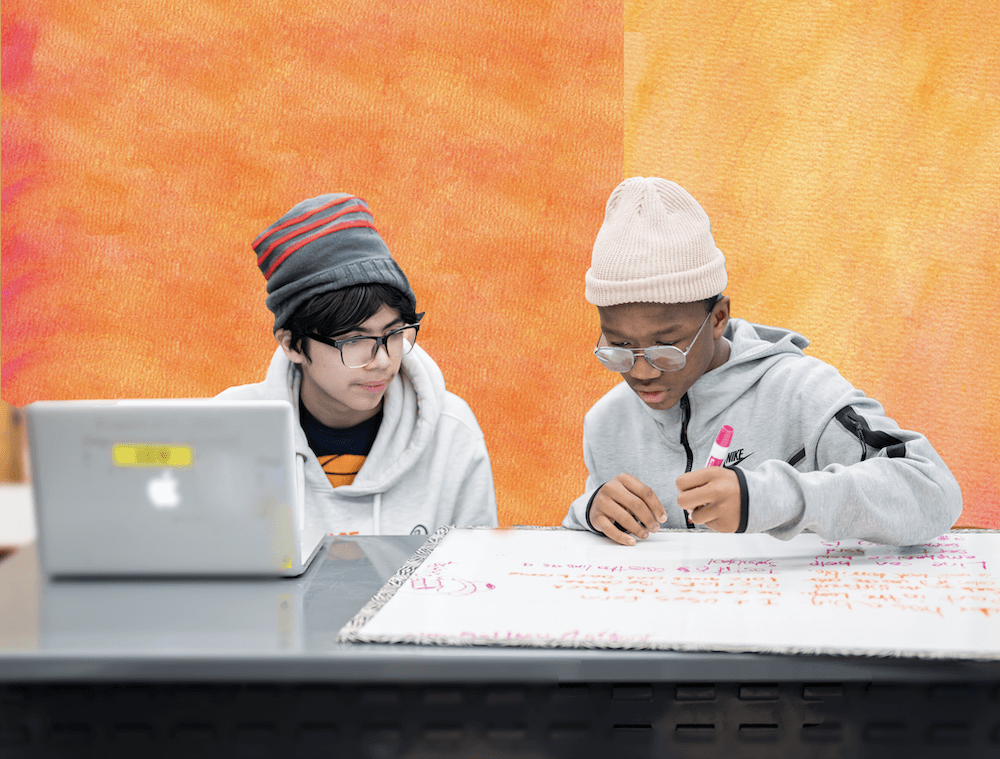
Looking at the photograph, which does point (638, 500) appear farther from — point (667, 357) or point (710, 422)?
point (710, 422)

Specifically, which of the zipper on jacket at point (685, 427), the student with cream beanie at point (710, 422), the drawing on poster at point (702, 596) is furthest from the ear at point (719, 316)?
the drawing on poster at point (702, 596)

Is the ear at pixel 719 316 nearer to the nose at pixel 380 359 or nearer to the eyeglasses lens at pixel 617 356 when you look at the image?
the eyeglasses lens at pixel 617 356

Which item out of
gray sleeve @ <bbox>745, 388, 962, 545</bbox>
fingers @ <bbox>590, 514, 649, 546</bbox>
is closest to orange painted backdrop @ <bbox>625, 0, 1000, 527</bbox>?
gray sleeve @ <bbox>745, 388, 962, 545</bbox>

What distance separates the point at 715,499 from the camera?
960 mm

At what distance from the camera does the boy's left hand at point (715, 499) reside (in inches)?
37.6

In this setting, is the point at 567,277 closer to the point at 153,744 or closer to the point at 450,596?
the point at 450,596

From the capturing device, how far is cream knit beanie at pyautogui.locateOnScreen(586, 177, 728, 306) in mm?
1275

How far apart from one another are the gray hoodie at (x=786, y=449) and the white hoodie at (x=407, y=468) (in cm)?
26

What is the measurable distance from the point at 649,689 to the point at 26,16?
2599mm

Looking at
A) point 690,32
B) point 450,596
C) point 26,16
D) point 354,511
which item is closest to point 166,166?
point 26,16

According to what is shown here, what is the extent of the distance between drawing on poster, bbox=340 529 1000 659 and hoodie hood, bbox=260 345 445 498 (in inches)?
17.1

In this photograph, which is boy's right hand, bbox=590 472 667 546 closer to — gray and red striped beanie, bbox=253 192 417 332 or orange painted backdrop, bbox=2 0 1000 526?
gray and red striped beanie, bbox=253 192 417 332

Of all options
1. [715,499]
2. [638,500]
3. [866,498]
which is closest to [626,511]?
[638,500]

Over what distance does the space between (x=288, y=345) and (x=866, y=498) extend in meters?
1.04
